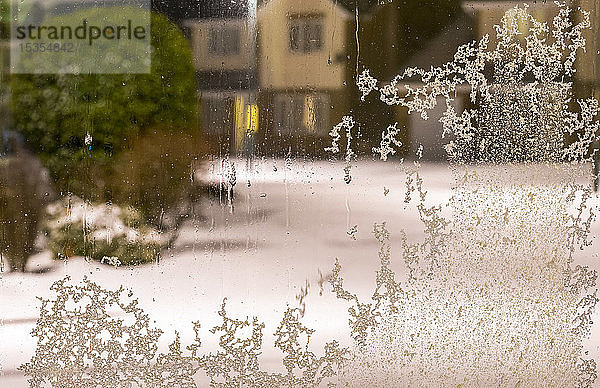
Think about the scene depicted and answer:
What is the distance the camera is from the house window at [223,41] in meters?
1.38

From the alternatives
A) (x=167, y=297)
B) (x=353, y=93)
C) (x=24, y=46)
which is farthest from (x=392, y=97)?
(x=24, y=46)

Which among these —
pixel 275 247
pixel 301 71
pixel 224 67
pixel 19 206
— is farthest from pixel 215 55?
pixel 19 206

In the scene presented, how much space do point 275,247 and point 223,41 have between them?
43 centimetres

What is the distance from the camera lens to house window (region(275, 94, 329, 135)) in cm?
139

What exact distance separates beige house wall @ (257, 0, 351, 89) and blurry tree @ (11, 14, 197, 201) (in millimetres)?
177

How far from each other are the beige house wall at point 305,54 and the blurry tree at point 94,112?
177mm

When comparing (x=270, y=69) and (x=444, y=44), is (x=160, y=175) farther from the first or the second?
(x=444, y=44)

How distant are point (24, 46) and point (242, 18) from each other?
44 centimetres

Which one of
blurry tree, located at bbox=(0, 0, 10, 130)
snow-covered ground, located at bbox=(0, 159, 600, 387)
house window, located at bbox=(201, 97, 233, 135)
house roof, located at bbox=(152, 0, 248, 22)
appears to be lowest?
snow-covered ground, located at bbox=(0, 159, 600, 387)

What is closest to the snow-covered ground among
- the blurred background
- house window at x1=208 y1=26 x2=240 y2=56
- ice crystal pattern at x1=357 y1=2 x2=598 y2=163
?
the blurred background

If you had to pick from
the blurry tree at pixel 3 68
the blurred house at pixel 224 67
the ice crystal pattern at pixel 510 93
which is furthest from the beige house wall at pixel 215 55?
the blurry tree at pixel 3 68

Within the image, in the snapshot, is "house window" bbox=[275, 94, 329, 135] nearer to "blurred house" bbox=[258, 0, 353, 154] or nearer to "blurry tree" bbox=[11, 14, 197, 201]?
"blurred house" bbox=[258, 0, 353, 154]

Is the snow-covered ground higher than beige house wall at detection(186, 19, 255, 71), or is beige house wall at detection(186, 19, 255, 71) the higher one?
beige house wall at detection(186, 19, 255, 71)

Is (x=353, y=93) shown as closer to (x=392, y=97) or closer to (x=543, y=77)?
(x=392, y=97)
